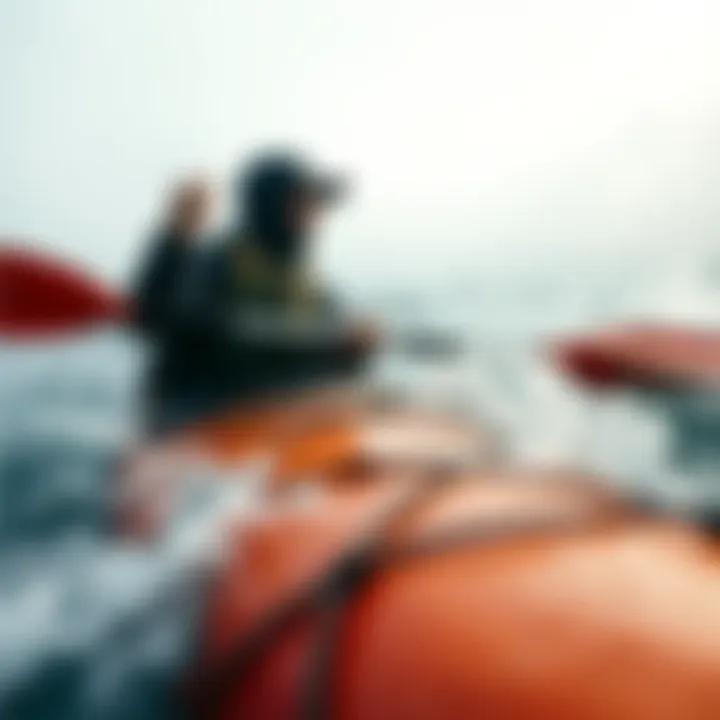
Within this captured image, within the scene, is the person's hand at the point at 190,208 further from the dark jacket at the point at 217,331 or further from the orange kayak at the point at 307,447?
the orange kayak at the point at 307,447

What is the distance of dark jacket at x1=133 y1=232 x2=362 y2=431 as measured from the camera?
0.86 meters

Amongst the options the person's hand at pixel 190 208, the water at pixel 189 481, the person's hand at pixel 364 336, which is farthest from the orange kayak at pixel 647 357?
the person's hand at pixel 190 208

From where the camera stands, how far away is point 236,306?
2.87ft

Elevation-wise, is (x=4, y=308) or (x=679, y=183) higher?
(x=679, y=183)

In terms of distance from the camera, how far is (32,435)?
3.02ft

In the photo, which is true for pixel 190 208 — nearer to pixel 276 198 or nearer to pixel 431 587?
pixel 276 198

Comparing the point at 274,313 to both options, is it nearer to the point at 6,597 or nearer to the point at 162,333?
the point at 162,333

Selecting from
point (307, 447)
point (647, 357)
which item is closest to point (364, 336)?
point (307, 447)

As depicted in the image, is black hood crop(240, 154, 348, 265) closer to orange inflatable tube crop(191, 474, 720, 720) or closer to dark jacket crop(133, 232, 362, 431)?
dark jacket crop(133, 232, 362, 431)

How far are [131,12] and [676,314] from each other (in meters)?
0.48

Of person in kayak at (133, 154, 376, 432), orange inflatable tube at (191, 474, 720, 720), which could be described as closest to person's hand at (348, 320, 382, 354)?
person in kayak at (133, 154, 376, 432)

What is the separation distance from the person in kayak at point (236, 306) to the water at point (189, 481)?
0.10 ft

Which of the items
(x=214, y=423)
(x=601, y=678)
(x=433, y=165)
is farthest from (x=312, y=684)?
(x=433, y=165)

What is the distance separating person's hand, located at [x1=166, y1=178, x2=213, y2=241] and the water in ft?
0.31
